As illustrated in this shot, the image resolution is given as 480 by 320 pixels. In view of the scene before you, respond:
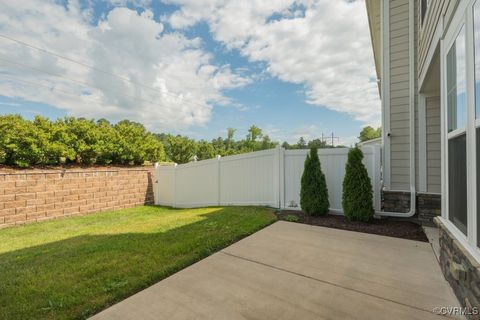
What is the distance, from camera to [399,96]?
5.03 m

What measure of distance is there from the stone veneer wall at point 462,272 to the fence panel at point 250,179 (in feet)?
12.8

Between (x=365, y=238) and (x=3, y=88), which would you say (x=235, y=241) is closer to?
(x=365, y=238)

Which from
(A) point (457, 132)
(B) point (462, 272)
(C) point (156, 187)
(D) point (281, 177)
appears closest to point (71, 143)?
(C) point (156, 187)

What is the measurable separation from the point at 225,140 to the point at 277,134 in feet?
27.0

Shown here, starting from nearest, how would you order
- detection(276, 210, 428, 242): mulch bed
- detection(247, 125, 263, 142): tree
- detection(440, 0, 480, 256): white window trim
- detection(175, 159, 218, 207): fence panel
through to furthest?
detection(440, 0, 480, 256): white window trim → detection(276, 210, 428, 242): mulch bed → detection(175, 159, 218, 207): fence panel → detection(247, 125, 263, 142): tree

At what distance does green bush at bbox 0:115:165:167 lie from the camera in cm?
709

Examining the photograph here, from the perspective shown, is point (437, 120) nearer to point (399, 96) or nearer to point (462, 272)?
point (399, 96)

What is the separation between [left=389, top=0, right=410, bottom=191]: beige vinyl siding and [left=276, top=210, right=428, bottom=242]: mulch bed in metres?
0.76

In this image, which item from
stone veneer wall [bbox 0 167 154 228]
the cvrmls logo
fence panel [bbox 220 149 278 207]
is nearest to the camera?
the cvrmls logo

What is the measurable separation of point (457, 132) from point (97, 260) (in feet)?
14.5

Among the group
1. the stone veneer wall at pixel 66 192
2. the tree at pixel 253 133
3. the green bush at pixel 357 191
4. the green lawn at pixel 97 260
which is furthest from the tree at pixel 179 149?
the tree at pixel 253 133

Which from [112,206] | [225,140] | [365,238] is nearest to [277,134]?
[225,140]

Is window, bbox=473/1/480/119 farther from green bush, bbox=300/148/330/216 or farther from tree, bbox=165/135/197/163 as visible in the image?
tree, bbox=165/135/197/163

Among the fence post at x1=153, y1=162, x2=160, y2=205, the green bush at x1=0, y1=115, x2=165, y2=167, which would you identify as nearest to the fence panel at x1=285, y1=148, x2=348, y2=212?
the fence post at x1=153, y1=162, x2=160, y2=205
